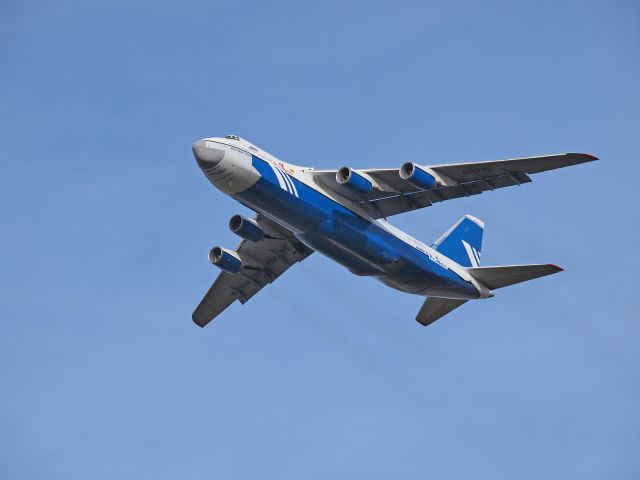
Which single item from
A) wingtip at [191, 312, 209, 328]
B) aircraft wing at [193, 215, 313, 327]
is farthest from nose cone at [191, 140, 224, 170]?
wingtip at [191, 312, 209, 328]

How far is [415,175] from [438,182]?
139 centimetres

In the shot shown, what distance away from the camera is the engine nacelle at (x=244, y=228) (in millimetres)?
42031

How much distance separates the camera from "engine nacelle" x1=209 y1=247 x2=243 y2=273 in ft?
143

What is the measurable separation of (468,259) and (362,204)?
702cm

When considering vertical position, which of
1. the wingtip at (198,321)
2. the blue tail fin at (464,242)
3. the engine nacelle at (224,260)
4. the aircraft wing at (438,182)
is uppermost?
the blue tail fin at (464,242)

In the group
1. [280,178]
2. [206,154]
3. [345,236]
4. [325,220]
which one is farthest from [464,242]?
[206,154]

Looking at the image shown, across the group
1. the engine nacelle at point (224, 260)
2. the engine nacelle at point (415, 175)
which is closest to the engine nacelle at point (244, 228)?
the engine nacelle at point (224, 260)

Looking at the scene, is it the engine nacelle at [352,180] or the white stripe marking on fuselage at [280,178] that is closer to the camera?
the white stripe marking on fuselage at [280,178]

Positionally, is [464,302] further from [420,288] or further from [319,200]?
[319,200]

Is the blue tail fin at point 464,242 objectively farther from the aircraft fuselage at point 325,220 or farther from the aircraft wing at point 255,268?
the aircraft wing at point 255,268

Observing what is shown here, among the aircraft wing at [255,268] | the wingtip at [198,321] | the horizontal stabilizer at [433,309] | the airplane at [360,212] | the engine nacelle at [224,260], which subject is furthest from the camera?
the wingtip at [198,321]

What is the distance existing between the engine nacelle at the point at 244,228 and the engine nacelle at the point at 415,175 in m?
6.76

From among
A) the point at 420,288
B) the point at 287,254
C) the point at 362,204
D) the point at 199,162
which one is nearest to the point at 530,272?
the point at 420,288

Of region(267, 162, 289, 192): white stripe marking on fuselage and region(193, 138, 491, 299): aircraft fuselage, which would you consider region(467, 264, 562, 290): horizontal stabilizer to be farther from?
region(267, 162, 289, 192): white stripe marking on fuselage
